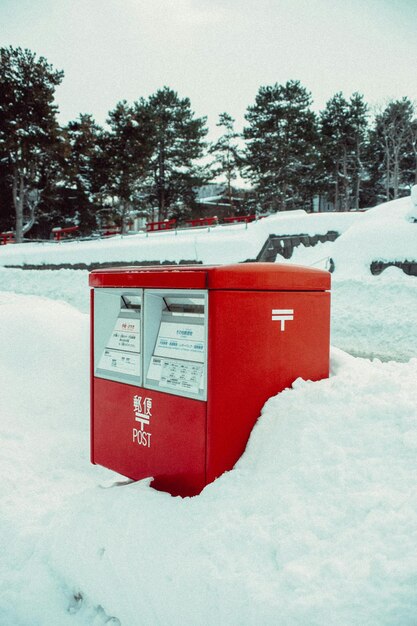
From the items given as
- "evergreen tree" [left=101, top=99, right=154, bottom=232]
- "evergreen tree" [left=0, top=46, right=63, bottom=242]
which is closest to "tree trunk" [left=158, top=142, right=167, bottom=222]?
"evergreen tree" [left=101, top=99, right=154, bottom=232]

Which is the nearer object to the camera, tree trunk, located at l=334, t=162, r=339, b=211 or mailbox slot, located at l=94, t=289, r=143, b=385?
mailbox slot, located at l=94, t=289, r=143, b=385

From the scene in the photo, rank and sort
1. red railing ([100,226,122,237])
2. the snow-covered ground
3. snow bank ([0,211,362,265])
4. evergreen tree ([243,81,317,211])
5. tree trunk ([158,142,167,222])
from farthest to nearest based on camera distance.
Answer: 1. tree trunk ([158,142,167,222])
2. evergreen tree ([243,81,317,211])
3. red railing ([100,226,122,237])
4. snow bank ([0,211,362,265])
5. the snow-covered ground

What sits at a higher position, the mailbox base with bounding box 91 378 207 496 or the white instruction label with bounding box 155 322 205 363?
the white instruction label with bounding box 155 322 205 363

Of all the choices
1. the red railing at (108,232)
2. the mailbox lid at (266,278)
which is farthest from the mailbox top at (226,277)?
the red railing at (108,232)

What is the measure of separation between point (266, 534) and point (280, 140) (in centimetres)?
3969

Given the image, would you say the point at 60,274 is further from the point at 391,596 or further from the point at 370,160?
the point at 370,160

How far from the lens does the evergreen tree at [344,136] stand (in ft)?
140

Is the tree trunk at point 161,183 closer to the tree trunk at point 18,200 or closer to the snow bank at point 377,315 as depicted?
the tree trunk at point 18,200

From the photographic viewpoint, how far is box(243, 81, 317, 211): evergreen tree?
1535 inches

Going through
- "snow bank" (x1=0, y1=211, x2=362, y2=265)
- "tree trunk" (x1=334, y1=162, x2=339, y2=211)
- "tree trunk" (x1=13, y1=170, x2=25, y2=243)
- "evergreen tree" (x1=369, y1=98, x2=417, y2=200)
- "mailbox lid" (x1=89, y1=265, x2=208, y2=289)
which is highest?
"evergreen tree" (x1=369, y1=98, x2=417, y2=200)

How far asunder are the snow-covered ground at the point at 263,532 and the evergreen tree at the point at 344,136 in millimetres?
41846

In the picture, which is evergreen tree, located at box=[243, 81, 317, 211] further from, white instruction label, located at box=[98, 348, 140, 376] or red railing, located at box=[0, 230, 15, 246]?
white instruction label, located at box=[98, 348, 140, 376]

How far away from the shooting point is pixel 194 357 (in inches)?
104

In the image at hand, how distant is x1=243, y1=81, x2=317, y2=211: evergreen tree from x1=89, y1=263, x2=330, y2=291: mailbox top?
3740 cm
